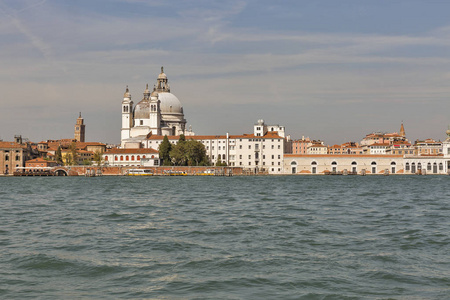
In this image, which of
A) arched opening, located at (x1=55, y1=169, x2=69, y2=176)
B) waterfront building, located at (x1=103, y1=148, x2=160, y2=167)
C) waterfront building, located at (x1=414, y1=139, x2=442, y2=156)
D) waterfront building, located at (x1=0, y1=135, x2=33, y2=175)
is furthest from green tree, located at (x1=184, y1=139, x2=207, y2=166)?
waterfront building, located at (x1=414, y1=139, x2=442, y2=156)

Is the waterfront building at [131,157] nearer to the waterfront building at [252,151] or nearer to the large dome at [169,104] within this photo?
the waterfront building at [252,151]

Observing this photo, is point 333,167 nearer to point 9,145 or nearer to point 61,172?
point 61,172

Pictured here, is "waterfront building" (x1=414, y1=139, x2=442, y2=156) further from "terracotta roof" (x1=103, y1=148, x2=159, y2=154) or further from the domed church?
"terracotta roof" (x1=103, y1=148, x2=159, y2=154)

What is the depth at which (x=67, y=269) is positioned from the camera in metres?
9.60

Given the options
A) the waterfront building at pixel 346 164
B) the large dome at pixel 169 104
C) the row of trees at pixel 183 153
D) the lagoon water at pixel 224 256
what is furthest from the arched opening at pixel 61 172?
the lagoon water at pixel 224 256

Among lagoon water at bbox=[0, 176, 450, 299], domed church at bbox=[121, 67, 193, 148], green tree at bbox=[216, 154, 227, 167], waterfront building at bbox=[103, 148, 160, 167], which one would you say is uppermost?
domed church at bbox=[121, 67, 193, 148]

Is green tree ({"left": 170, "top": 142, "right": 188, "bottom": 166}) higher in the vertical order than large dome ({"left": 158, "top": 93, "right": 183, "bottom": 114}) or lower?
lower

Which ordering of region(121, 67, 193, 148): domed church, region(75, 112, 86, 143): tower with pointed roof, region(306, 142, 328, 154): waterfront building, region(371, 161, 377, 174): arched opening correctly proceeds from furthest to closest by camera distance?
region(75, 112, 86, 143): tower with pointed roof < region(306, 142, 328, 154): waterfront building < region(121, 67, 193, 148): domed church < region(371, 161, 377, 174): arched opening

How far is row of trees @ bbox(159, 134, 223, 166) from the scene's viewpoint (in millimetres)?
75438

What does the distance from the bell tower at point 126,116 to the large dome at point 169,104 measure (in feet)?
17.7

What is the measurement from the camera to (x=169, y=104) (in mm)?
94125

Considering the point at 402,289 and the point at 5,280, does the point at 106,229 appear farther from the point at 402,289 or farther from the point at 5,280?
the point at 402,289

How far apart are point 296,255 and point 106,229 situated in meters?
5.84

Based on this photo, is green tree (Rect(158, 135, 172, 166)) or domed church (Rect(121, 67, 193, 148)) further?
domed church (Rect(121, 67, 193, 148))
